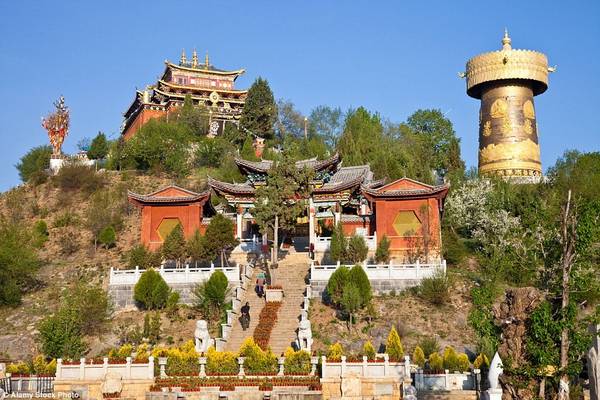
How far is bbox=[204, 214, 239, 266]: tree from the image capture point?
105 feet

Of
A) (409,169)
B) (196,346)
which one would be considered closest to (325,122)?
(409,169)

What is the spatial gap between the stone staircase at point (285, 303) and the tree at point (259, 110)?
21.8 m

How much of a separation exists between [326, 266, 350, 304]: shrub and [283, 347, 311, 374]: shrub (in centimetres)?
698

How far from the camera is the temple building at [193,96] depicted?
61781 mm

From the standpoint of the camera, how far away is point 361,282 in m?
28.1

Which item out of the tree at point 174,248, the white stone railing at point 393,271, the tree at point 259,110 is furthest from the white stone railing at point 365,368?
the tree at point 259,110

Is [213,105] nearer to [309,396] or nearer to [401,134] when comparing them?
[401,134]

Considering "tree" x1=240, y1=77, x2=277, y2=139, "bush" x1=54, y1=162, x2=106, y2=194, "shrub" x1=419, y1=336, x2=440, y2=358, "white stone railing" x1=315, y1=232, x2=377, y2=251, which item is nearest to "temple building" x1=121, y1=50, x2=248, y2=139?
"tree" x1=240, y1=77, x2=277, y2=139

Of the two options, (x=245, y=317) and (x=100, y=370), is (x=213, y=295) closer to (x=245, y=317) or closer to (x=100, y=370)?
(x=245, y=317)

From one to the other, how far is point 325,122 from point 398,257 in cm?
3027

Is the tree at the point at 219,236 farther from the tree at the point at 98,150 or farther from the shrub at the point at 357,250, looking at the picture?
the tree at the point at 98,150

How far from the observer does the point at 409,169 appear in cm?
4472

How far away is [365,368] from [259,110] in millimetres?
38509

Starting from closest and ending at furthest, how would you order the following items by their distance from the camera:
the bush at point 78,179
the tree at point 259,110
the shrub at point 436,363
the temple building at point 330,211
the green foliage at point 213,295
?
the shrub at point 436,363
the green foliage at point 213,295
the temple building at point 330,211
the bush at point 78,179
the tree at point 259,110
